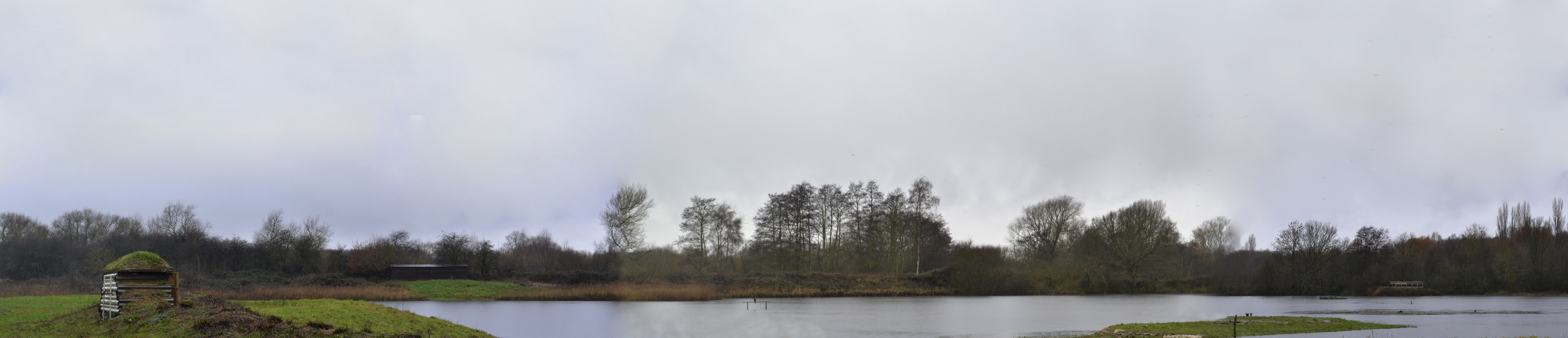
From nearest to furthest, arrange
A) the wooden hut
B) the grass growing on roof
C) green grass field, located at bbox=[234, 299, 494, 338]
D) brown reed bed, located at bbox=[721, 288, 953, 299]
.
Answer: green grass field, located at bbox=[234, 299, 494, 338] < the wooden hut < the grass growing on roof < brown reed bed, located at bbox=[721, 288, 953, 299]

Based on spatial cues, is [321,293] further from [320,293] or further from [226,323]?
[226,323]

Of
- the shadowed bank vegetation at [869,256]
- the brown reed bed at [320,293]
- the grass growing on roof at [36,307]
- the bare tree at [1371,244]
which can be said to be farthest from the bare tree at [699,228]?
the bare tree at [1371,244]

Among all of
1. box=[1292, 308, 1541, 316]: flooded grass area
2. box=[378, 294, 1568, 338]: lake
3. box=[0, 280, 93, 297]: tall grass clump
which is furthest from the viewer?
box=[0, 280, 93, 297]: tall grass clump

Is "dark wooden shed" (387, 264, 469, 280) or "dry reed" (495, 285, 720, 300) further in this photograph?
"dark wooden shed" (387, 264, 469, 280)

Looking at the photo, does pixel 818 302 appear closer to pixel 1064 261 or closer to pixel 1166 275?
pixel 1064 261

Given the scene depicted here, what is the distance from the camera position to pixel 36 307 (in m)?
25.2

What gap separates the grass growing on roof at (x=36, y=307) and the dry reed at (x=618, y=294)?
29.0 metres

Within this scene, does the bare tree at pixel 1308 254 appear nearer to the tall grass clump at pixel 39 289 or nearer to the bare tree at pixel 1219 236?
the bare tree at pixel 1219 236

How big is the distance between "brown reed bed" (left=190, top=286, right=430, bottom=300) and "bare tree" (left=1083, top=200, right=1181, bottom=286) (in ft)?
211

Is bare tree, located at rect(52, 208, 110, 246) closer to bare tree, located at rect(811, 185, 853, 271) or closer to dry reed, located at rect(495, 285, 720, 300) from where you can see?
dry reed, located at rect(495, 285, 720, 300)

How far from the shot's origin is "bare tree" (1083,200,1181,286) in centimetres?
8288

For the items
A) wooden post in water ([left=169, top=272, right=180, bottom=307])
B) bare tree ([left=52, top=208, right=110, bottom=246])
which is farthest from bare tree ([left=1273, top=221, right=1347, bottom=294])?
bare tree ([left=52, top=208, right=110, bottom=246])

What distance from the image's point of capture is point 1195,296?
77.8 meters

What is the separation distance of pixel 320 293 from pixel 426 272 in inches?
484
